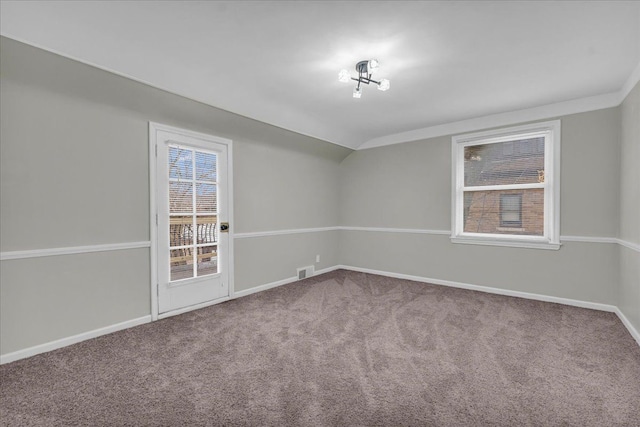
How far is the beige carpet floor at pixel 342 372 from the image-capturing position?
1.66 m

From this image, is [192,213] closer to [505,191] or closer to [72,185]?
[72,185]

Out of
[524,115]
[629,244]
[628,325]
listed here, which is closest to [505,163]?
[524,115]

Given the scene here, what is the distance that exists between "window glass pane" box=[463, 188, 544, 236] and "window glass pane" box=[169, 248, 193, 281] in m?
3.82

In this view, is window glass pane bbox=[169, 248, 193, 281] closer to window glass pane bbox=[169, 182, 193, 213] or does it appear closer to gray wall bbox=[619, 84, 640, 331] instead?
window glass pane bbox=[169, 182, 193, 213]

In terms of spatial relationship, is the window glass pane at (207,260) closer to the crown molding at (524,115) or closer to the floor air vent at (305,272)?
the floor air vent at (305,272)

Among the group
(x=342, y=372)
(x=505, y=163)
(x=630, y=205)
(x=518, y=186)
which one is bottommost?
(x=342, y=372)

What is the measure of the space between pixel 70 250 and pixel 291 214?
2763mm

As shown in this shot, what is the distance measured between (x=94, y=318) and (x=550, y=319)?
4.49m

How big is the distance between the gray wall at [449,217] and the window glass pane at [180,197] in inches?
117

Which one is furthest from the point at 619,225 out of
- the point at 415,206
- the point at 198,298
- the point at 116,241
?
the point at 116,241

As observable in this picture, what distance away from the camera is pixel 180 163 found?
10.7ft

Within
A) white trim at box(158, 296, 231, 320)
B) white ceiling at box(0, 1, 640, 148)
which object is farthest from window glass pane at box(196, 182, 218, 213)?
white trim at box(158, 296, 231, 320)

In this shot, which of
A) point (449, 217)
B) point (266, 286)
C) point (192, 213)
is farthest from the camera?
point (449, 217)

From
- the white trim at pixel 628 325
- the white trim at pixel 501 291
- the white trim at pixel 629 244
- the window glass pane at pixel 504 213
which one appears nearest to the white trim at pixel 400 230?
the window glass pane at pixel 504 213
